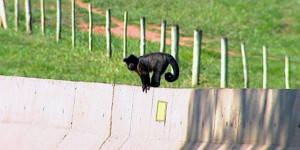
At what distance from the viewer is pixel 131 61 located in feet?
47.6

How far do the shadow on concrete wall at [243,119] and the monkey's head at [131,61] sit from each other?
1222mm

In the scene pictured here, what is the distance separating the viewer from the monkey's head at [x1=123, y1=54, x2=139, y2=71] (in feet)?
47.5

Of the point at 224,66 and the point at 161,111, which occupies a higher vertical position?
the point at 224,66

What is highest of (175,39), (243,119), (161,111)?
(175,39)

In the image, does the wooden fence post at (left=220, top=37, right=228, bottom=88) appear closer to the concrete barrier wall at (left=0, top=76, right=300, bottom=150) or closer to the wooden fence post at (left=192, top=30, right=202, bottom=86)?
the wooden fence post at (left=192, top=30, right=202, bottom=86)

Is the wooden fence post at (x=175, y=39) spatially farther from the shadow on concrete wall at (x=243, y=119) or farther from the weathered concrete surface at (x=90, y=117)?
the shadow on concrete wall at (x=243, y=119)

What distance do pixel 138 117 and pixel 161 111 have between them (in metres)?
0.61

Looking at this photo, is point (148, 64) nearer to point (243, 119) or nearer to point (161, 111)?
point (161, 111)

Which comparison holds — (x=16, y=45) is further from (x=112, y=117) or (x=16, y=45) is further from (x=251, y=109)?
(x=251, y=109)

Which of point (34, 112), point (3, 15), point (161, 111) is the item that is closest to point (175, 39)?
point (34, 112)

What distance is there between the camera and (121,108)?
15086 millimetres

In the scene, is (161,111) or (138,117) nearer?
(161,111)

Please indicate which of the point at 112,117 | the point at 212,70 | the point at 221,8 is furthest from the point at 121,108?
the point at 221,8

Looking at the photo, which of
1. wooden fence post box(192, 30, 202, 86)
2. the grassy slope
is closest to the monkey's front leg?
wooden fence post box(192, 30, 202, 86)
